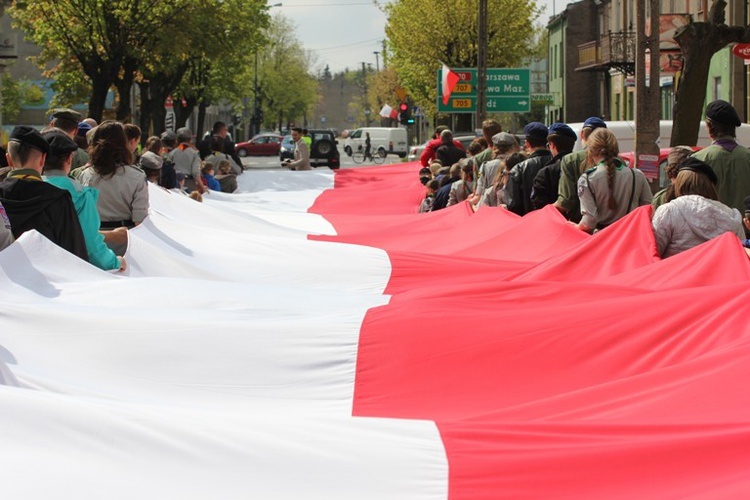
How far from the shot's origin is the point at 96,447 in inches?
148

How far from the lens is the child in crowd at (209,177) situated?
17.5 metres

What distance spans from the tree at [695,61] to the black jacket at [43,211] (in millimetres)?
14137

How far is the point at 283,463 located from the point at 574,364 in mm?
1949

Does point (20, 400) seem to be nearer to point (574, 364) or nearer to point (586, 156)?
point (574, 364)

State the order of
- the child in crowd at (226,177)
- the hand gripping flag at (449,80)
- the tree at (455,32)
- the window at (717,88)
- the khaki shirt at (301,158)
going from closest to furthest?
1. the child in crowd at (226,177)
2. the khaki shirt at (301,158)
3. the hand gripping flag at (449,80)
4. the window at (717,88)
5. the tree at (455,32)

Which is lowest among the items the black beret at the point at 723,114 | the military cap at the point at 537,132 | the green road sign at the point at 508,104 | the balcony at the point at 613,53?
the green road sign at the point at 508,104

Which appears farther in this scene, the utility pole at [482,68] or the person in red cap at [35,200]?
the utility pole at [482,68]

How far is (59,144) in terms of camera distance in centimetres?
740

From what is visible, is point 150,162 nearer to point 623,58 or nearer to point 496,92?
point 496,92

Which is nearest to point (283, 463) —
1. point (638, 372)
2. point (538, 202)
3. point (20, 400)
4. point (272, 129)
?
point (20, 400)

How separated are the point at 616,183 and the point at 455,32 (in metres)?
45.1

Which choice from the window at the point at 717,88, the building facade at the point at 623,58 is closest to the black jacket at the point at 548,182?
the building facade at the point at 623,58

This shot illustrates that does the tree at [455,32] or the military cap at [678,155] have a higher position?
the tree at [455,32]

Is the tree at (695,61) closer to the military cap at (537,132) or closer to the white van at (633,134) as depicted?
the white van at (633,134)
